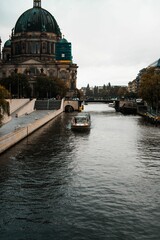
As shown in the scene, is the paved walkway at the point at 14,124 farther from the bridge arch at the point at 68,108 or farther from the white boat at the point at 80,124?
the bridge arch at the point at 68,108

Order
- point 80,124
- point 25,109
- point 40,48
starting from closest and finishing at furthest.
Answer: point 80,124 → point 25,109 → point 40,48

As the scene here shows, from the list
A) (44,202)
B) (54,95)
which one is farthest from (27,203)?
(54,95)

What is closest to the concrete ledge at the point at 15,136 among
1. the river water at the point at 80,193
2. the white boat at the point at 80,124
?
the river water at the point at 80,193

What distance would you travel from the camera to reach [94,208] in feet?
79.4

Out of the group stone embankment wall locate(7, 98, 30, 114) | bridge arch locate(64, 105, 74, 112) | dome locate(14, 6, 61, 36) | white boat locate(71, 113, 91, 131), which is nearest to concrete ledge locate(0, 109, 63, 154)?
white boat locate(71, 113, 91, 131)

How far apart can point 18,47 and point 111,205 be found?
596 feet

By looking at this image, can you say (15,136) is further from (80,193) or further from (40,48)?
(40,48)

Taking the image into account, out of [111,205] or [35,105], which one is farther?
[35,105]

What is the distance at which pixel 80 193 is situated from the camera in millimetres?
27422

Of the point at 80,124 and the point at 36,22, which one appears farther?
the point at 36,22

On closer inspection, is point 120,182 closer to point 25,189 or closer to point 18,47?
point 25,189

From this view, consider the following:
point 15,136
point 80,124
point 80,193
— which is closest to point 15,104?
point 80,124

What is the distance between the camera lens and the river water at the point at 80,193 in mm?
20938

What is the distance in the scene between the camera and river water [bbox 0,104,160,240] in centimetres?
2094
